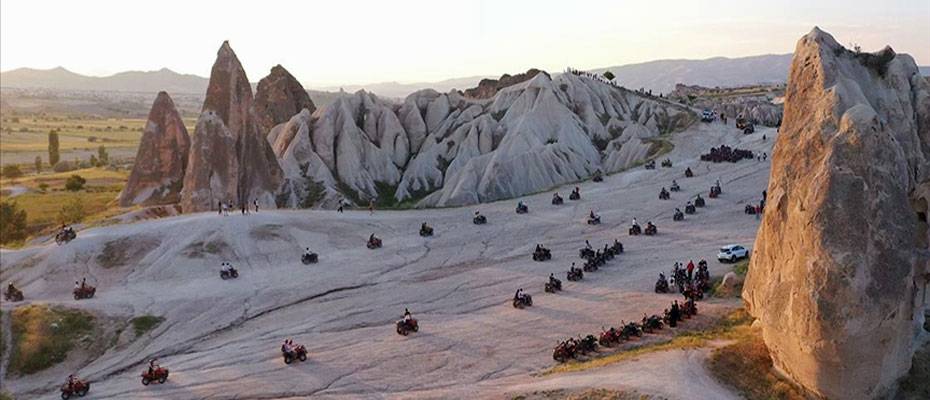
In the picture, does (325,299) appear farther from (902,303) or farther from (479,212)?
(902,303)

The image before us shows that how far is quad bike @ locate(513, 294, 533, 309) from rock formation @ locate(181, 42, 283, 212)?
4349cm

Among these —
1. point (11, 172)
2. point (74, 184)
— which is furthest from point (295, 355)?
point (11, 172)

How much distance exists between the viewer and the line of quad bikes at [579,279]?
33.2 metres

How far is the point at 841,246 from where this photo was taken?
2561 cm

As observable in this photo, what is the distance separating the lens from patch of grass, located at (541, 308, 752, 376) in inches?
1217

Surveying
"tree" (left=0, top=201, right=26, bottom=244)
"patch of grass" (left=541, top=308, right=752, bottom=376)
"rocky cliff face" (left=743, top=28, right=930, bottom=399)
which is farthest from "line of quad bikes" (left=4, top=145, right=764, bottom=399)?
"tree" (left=0, top=201, right=26, bottom=244)

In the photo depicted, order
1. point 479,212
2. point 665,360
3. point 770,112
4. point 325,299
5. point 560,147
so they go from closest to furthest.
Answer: point 665,360 < point 325,299 < point 479,212 < point 560,147 < point 770,112

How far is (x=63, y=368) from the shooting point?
38469mm

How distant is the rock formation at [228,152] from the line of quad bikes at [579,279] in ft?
70.2

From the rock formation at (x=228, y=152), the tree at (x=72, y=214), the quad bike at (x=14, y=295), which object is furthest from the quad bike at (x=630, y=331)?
the tree at (x=72, y=214)

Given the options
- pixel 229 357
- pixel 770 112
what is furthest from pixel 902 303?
pixel 770 112

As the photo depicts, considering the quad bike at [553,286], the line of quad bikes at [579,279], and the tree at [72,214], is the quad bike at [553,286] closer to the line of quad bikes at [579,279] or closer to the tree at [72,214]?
the line of quad bikes at [579,279]

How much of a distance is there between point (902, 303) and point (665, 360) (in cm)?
877

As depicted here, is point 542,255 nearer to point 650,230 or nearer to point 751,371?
point 650,230
